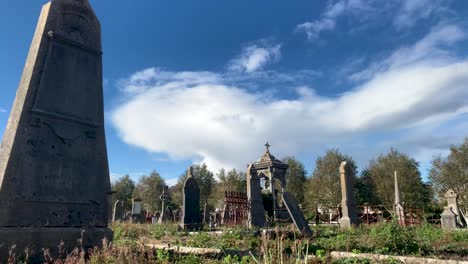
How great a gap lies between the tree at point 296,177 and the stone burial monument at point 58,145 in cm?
4419

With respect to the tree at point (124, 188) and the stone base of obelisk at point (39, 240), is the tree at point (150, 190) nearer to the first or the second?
the tree at point (124, 188)

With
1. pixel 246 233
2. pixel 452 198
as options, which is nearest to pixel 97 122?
pixel 246 233

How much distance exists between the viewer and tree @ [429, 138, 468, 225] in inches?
1325

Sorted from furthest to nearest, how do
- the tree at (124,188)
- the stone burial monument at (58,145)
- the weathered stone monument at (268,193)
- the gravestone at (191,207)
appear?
the tree at (124,188) < the gravestone at (191,207) < the weathered stone monument at (268,193) < the stone burial monument at (58,145)

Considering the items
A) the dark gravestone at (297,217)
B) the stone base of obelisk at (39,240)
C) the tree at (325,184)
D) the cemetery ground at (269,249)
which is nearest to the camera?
the cemetery ground at (269,249)

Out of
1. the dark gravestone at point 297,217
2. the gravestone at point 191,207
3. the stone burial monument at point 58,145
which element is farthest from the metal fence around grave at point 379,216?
the stone burial monument at point 58,145

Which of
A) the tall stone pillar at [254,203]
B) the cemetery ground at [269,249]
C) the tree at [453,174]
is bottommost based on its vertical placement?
the cemetery ground at [269,249]

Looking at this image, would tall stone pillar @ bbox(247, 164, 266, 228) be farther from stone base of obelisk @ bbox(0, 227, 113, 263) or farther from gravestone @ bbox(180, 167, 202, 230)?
stone base of obelisk @ bbox(0, 227, 113, 263)

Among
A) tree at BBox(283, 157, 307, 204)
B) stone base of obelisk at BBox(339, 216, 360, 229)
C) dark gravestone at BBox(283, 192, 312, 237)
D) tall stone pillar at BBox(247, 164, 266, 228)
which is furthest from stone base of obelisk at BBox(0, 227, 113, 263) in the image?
tree at BBox(283, 157, 307, 204)

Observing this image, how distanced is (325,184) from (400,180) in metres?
8.44

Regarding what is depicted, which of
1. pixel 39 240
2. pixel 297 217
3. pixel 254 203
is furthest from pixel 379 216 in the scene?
pixel 39 240

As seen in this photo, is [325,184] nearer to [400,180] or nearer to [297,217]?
[400,180]

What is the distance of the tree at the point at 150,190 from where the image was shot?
5575 centimetres

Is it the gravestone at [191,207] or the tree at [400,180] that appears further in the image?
the tree at [400,180]
